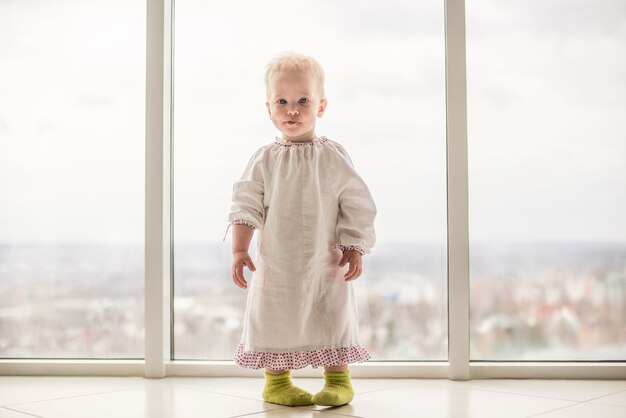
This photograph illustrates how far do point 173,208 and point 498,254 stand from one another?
97 centimetres

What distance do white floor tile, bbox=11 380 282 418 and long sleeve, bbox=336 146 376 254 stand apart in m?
0.43

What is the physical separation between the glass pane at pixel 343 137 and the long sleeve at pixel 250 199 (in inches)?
15.7

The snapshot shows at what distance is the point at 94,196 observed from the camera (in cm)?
231

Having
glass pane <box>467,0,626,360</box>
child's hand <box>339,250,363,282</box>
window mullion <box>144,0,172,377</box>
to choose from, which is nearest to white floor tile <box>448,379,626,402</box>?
glass pane <box>467,0,626,360</box>

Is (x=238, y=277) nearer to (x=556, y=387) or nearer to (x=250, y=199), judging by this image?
(x=250, y=199)

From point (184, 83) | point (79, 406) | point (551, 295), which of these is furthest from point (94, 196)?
point (551, 295)

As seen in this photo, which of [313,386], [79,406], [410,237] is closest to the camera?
[79,406]

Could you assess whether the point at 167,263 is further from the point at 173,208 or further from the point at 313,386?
the point at 313,386

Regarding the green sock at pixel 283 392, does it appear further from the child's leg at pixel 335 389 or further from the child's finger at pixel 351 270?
Result: the child's finger at pixel 351 270

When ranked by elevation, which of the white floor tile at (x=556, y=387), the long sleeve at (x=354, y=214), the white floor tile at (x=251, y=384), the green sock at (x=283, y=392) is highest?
the long sleeve at (x=354, y=214)

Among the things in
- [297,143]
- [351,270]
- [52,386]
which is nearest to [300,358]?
[351,270]

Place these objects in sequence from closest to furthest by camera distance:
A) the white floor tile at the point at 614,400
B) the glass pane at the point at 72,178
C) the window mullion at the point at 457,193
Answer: the white floor tile at the point at 614,400 → the window mullion at the point at 457,193 → the glass pane at the point at 72,178

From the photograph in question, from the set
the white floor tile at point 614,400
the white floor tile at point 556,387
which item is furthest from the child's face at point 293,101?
the white floor tile at point 614,400

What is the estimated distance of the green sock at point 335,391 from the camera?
5.67ft
